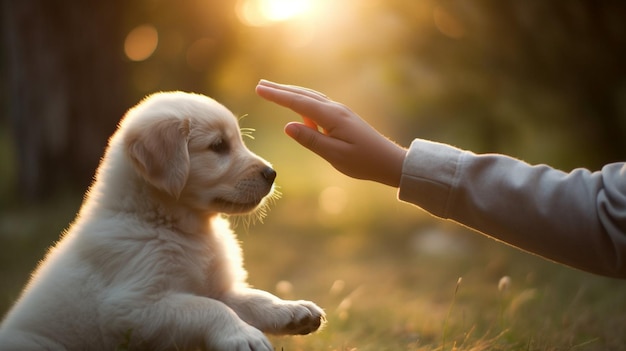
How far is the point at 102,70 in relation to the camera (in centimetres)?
751

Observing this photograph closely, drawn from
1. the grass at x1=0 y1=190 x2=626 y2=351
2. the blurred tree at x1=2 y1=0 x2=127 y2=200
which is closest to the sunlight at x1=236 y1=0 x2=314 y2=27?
the blurred tree at x1=2 y1=0 x2=127 y2=200

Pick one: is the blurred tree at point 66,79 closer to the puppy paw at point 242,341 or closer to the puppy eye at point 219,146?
the puppy eye at point 219,146

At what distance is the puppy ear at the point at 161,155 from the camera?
267 cm

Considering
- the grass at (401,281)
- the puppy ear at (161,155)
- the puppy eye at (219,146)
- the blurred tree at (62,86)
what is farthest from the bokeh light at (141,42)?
the puppy ear at (161,155)

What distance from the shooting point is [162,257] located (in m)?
A: 2.56

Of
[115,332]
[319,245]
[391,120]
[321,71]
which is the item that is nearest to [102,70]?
[321,71]

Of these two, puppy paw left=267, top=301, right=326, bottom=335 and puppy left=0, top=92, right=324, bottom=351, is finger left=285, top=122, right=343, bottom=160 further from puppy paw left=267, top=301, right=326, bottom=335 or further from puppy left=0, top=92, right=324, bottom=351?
puppy paw left=267, top=301, right=326, bottom=335

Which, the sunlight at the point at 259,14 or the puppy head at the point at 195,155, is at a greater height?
the sunlight at the point at 259,14

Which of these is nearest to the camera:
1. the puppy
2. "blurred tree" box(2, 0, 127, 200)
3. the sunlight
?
the puppy

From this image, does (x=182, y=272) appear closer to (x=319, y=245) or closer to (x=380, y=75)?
(x=380, y=75)

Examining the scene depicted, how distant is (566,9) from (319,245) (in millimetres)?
3601

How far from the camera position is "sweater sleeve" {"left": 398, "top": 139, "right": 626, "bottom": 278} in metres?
2.27

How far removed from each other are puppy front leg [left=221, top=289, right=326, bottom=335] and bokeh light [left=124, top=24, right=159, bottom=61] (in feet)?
19.6

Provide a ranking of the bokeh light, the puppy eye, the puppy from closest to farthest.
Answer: the puppy
the puppy eye
the bokeh light
